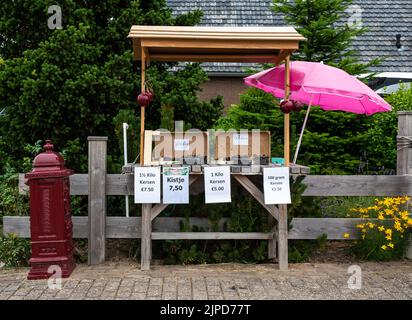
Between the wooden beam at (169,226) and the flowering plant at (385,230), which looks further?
the flowering plant at (385,230)

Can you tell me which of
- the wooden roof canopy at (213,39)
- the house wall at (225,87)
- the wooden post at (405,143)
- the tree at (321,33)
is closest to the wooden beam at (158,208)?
the wooden roof canopy at (213,39)

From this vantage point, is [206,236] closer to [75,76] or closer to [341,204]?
[75,76]

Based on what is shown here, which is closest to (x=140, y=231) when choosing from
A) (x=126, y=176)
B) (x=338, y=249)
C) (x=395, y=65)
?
(x=126, y=176)

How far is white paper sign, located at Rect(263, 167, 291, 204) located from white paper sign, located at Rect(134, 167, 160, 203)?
3.81 feet

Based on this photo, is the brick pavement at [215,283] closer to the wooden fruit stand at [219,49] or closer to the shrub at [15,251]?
the shrub at [15,251]

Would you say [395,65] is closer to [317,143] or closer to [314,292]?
[317,143]

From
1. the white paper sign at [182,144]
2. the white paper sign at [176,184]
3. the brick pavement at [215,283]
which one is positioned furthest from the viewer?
the white paper sign at [182,144]

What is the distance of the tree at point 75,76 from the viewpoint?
21.4 ft

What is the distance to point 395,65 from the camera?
1437cm

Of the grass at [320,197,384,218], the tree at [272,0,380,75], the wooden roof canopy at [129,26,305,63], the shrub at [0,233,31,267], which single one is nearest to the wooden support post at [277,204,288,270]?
the grass at [320,197,384,218]

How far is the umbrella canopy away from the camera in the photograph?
19.0ft

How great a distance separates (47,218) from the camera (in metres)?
5.41

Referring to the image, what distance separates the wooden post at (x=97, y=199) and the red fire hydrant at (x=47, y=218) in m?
0.55

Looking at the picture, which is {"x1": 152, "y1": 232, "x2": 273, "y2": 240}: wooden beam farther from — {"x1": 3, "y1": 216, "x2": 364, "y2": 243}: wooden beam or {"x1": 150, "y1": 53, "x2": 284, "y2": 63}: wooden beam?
{"x1": 150, "y1": 53, "x2": 284, "y2": 63}: wooden beam
